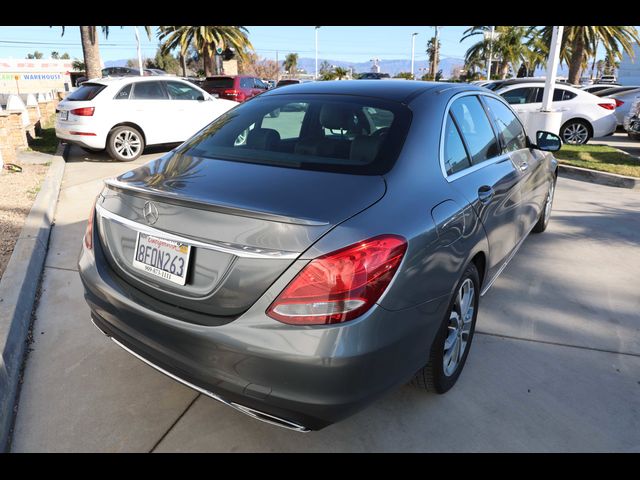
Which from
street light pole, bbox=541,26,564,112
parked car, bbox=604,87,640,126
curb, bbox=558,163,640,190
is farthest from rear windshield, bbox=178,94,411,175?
parked car, bbox=604,87,640,126

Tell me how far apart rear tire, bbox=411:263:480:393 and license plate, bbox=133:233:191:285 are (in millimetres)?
1200

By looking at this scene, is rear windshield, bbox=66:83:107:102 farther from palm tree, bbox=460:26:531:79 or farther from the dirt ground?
palm tree, bbox=460:26:531:79

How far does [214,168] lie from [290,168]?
0.38m

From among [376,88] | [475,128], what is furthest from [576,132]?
[376,88]

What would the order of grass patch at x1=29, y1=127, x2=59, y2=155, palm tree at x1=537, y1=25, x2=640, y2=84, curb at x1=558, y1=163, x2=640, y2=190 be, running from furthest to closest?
palm tree at x1=537, y1=25, x2=640, y2=84
grass patch at x1=29, y1=127, x2=59, y2=155
curb at x1=558, y1=163, x2=640, y2=190

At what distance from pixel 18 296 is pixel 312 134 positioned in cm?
231

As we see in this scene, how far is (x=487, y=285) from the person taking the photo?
3.20 metres

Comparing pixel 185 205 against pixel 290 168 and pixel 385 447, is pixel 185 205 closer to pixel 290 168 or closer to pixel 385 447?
pixel 290 168

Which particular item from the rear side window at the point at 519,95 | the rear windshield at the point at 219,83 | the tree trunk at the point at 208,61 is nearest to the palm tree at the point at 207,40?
the tree trunk at the point at 208,61

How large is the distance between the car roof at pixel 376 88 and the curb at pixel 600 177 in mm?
5576

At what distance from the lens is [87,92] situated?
9461mm

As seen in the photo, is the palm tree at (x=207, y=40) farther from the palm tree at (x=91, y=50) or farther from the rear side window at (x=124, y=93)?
the rear side window at (x=124, y=93)

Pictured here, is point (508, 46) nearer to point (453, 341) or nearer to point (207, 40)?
point (207, 40)

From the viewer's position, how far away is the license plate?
203cm
